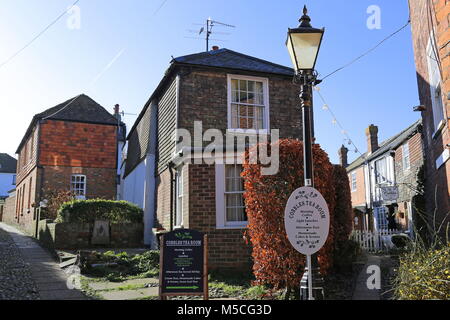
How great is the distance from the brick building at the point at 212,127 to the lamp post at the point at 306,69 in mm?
4131

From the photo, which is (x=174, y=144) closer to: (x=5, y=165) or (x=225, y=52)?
(x=225, y=52)

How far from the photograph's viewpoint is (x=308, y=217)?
196 inches

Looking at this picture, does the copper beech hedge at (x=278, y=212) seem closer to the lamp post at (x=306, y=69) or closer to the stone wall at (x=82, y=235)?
the lamp post at (x=306, y=69)

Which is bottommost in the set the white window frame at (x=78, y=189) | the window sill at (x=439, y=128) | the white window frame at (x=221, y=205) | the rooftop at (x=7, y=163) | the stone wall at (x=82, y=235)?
the stone wall at (x=82, y=235)

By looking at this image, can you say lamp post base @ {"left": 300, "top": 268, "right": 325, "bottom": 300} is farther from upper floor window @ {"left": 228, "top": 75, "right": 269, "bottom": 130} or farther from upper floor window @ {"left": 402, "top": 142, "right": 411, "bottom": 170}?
upper floor window @ {"left": 402, "top": 142, "right": 411, "bottom": 170}

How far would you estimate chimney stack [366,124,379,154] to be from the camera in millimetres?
27703

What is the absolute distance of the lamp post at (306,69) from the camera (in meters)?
5.38

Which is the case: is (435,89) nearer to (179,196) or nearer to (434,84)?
(434,84)

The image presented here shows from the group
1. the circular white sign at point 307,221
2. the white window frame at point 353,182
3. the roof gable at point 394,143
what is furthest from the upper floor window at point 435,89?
the white window frame at point 353,182

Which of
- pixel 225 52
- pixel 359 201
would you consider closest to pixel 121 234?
pixel 225 52

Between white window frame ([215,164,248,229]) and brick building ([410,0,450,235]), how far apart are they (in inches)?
174

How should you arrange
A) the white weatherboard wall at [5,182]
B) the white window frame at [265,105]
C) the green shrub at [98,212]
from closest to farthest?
the white window frame at [265,105] < the green shrub at [98,212] < the white weatherboard wall at [5,182]

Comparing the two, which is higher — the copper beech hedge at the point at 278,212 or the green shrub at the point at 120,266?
the copper beech hedge at the point at 278,212

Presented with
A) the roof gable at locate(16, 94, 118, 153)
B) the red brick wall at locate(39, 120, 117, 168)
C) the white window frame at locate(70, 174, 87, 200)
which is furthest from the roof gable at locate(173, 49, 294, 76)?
the white window frame at locate(70, 174, 87, 200)
